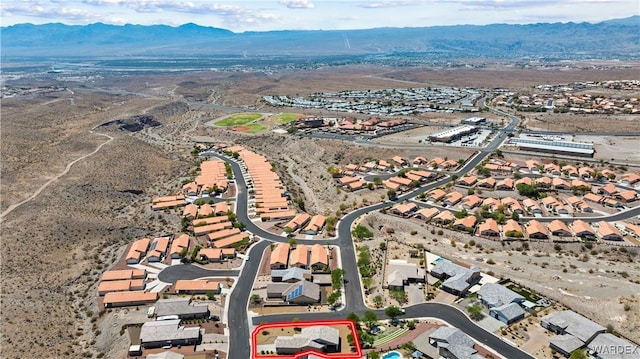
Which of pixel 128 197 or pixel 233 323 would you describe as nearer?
pixel 233 323

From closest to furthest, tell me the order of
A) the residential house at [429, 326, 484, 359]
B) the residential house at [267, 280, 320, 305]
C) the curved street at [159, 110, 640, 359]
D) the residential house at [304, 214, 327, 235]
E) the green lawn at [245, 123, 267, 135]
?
1. the residential house at [429, 326, 484, 359]
2. the curved street at [159, 110, 640, 359]
3. the residential house at [267, 280, 320, 305]
4. the residential house at [304, 214, 327, 235]
5. the green lawn at [245, 123, 267, 135]

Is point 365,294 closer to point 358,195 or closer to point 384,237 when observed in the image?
point 384,237

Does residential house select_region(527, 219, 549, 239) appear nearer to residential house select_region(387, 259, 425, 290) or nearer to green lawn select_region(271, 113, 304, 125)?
residential house select_region(387, 259, 425, 290)

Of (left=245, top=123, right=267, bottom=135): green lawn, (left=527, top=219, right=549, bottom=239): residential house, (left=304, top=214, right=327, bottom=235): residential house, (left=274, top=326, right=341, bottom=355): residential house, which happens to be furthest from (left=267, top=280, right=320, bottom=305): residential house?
(left=245, top=123, right=267, bottom=135): green lawn

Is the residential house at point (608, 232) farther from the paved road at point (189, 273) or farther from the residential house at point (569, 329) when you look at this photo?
the paved road at point (189, 273)

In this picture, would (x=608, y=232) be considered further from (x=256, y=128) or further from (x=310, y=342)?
(x=256, y=128)

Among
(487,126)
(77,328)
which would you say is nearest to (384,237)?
(77,328)
